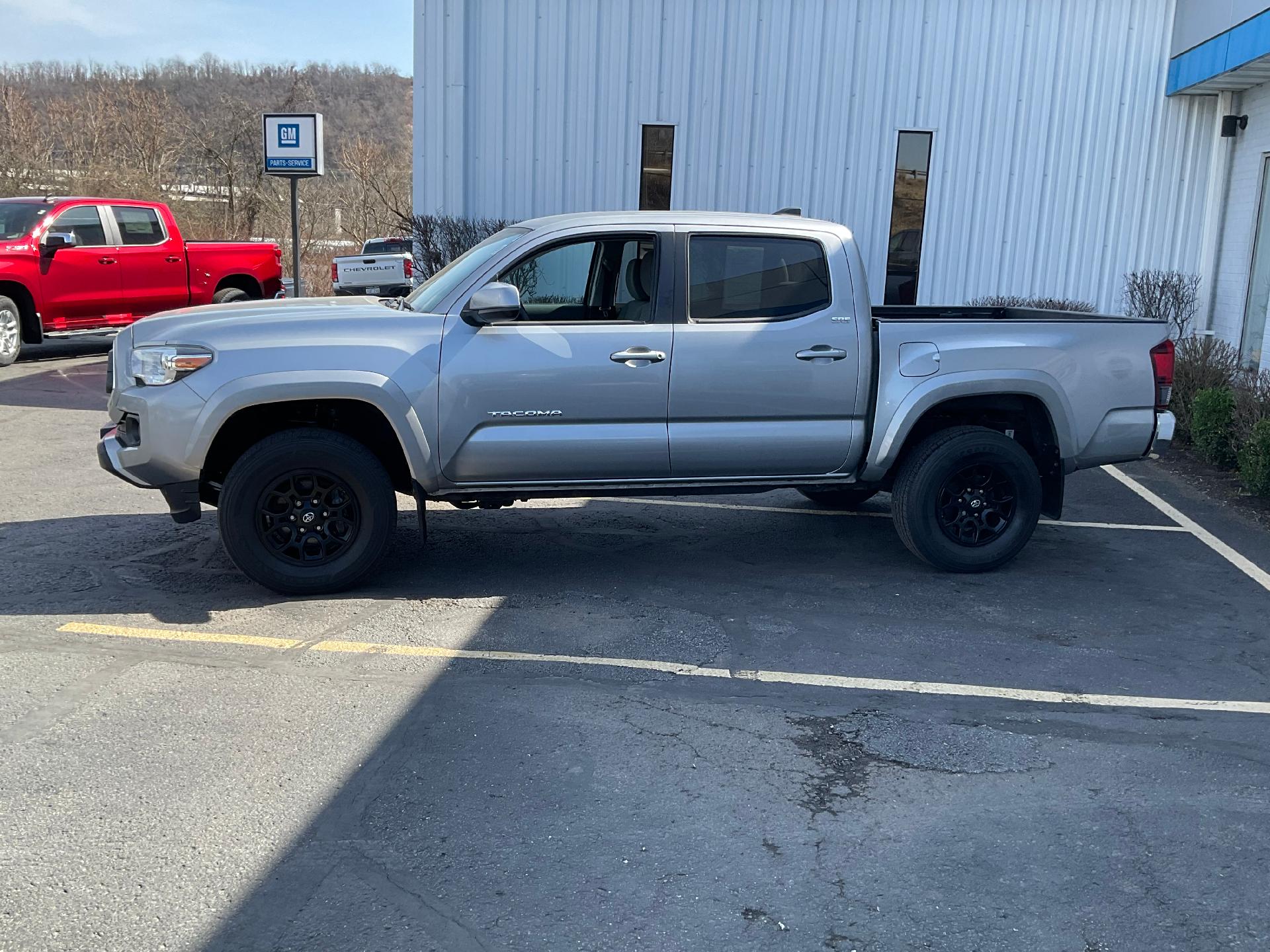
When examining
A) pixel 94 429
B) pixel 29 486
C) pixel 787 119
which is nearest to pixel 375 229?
pixel 787 119

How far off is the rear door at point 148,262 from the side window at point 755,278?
10995mm

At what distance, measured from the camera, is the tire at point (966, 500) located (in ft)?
21.5

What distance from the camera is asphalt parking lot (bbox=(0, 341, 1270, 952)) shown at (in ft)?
10.8

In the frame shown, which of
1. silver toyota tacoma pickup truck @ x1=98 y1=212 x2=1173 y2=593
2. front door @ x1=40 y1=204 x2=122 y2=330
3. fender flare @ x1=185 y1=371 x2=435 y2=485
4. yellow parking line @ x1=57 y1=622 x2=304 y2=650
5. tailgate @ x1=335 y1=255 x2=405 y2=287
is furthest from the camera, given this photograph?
tailgate @ x1=335 y1=255 x2=405 y2=287

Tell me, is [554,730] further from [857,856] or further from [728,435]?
[728,435]

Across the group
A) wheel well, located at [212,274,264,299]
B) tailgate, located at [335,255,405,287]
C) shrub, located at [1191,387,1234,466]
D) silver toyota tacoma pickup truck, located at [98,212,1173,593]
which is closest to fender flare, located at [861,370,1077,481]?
silver toyota tacoma pickup truck, located at [98,212,1173,593]

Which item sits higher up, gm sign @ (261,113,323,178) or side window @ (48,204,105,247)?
gm sign @ (261,113,323,178)

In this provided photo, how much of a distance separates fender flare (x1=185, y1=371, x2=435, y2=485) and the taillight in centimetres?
419

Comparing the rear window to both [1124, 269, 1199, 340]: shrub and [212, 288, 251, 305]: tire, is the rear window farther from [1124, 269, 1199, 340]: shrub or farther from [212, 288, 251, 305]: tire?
[1124, 269, 1199, 340]: shrub

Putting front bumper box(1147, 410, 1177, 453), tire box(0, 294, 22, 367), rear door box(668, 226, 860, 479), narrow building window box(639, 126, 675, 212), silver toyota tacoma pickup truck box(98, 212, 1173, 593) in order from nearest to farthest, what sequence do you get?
A: silver toyota tacoma pickup truck box(98, 212, 1173, 593) → rear door box(668, 226, 860, 479) → front bumper box(1147, 410, 1177, 453) → tire box(0, 294, 22, 367) → narrow building window box(639, 126, 675, 212)

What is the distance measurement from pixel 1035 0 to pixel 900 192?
120 inches

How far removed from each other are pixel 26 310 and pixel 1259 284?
15.1 meters

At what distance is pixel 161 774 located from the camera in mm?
4004

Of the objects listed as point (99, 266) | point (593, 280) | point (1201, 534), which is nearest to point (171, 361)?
point (593, 280)
